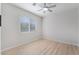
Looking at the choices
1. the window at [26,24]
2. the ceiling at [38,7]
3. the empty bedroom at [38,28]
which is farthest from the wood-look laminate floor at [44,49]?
the ceiling at [38,7]

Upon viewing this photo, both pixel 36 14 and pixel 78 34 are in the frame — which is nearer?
pixel 36 14

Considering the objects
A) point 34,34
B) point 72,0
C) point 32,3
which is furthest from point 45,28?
point 72,0

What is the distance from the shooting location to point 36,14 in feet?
6.68

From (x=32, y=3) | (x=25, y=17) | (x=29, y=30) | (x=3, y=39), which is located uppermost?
(x=32, y=3)

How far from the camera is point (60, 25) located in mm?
2061

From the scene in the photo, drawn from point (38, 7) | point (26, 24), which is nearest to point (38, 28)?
point (26, 24)

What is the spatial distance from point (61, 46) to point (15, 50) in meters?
0.97

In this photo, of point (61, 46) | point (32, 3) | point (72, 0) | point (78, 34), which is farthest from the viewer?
point (78, 34)

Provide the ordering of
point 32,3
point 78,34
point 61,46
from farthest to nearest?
point 78,34 → point 61,46 → point 32,3

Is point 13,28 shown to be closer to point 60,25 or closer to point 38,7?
point 38,7

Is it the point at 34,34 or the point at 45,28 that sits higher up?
the point at 45,28

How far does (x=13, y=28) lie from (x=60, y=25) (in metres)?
1.03

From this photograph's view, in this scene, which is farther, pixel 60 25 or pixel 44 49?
pixel 60 25

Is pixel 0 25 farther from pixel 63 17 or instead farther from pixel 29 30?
pixel 63 17
